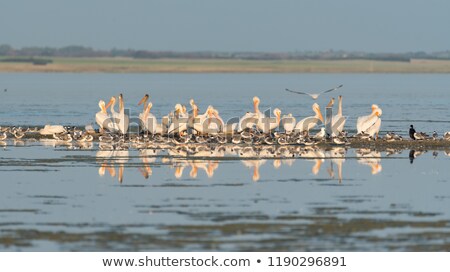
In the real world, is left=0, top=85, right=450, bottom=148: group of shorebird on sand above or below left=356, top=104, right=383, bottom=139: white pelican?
below

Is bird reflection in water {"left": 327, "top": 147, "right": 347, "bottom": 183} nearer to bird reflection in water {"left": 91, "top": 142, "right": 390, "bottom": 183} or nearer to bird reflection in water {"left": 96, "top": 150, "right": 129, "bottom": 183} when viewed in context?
bird reflection in water {"left": 91, "top": 142, "right": 390, "bottom": 183}

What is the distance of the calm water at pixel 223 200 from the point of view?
1065 cm

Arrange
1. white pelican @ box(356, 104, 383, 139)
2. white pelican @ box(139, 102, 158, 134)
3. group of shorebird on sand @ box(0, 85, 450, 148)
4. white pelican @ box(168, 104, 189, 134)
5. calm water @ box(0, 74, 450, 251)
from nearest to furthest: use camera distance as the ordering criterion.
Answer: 1. calm water @ box(0, 74, 450, 251)
2. group of shorebird on sand @ box(0, 85, 450, 148)
3. white pelican @ box(356, 104, 383, 139)
4. white pelican @ box(168, 104, 189, 134)
5. white pelican @ box(139, 102, 158, 134)

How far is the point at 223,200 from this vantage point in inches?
516

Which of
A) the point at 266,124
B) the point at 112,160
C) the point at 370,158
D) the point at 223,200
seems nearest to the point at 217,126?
the point at 266,124

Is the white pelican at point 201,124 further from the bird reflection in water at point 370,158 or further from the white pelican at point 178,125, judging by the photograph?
the bird reflection in water at point 370,158

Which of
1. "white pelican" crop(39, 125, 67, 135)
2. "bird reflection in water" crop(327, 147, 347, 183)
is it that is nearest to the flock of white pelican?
"white pelican" crop(39, 125, 67, 135)

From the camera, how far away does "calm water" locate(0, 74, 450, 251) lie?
1065cm

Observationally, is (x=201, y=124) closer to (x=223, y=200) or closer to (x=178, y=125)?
(x=178, y=125)

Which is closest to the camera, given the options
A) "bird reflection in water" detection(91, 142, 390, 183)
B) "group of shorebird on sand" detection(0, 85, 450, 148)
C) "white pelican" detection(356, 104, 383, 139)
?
"bird reflection in water" detection(91, 142, 390, 183)

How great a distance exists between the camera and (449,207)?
12680 millimetres

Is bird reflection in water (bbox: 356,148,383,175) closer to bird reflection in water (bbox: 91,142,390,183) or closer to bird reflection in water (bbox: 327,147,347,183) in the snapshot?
bird reflection in water (bbox: 91,142,390,183)

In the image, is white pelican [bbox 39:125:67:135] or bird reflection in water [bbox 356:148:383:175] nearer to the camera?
bird reflection in water [bbox 356:148:383:175]

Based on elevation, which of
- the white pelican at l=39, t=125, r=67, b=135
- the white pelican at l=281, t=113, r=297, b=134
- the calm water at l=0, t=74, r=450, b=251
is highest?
the calm water at l=0, t=74, r=450, b=251
